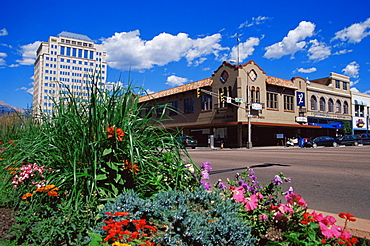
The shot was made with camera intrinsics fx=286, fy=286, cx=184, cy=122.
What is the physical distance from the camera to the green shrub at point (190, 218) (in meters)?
2.19

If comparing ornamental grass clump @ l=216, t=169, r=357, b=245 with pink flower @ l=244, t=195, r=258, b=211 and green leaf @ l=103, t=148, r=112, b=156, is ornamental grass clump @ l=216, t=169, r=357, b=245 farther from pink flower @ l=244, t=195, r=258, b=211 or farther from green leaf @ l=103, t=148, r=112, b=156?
green leaf @ l=103, t=148, r=112, b=156

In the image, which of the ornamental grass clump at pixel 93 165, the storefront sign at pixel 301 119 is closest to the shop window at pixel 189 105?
the storefront sign at pixel 301 119

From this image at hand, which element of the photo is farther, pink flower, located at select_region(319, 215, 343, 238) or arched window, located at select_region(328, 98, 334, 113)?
arched window, located at select_region(328, 98, 334, 113)

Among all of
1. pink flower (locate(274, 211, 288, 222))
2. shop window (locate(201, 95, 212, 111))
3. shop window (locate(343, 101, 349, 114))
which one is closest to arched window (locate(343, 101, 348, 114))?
shop window (locate(343, 101, 349, 114))

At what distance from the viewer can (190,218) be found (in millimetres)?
2221

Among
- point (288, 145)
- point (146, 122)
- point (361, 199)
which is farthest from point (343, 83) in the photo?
point (146, 122)

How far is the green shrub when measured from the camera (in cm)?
219

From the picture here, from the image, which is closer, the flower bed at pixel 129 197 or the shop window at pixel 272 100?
the flower bed at pixel 129 197

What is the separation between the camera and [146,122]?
3658 millimetres

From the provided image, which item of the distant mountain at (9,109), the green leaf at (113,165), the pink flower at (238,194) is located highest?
the distant mountain at (9,109)

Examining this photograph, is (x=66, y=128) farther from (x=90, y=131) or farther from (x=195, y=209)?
(x=195, y=209)

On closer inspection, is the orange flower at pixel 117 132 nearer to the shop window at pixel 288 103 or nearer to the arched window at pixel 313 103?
the shop window at pixel 288 103

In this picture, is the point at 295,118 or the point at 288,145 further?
the point at 295,118

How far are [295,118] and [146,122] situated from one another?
4285 centimetres
